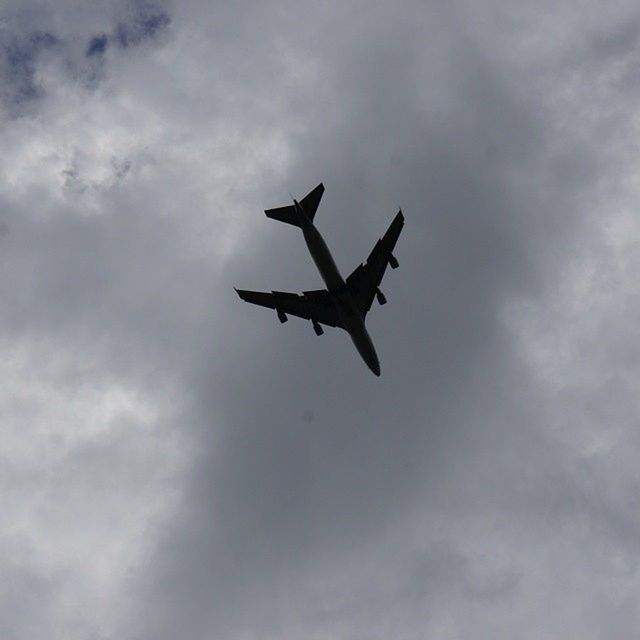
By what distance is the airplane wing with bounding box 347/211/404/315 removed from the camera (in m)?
79.5

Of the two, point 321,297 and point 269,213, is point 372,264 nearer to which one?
point 321,297

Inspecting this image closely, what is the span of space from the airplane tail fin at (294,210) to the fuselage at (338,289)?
2.56 ft

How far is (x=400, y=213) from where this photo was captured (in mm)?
79188

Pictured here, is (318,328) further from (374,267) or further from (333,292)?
(374,267)

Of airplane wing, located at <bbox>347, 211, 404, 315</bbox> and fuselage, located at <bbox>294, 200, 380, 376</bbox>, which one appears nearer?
fuselage, located at <bbox>294, 200, 380, 376</bbox>

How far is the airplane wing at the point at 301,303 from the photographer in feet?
264

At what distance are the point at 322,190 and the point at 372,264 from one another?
31.1ft

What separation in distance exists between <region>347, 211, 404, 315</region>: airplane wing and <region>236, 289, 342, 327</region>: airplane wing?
291 centimetres

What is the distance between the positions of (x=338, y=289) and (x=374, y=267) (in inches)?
209

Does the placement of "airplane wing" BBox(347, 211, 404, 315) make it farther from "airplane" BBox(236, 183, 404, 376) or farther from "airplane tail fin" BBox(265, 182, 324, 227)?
"airplane tail fin" BBox(265, 182, 324, 227)

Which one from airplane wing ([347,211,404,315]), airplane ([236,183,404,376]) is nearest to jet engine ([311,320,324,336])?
airplane ([236,183,404,376])

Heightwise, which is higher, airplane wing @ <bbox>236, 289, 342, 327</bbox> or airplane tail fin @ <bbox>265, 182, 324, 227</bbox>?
airplane tail fin @ <bbox>265, 182, 324, 227</bbox>

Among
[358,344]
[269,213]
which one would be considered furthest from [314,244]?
[358,344]

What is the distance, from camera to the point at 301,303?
81875mm
